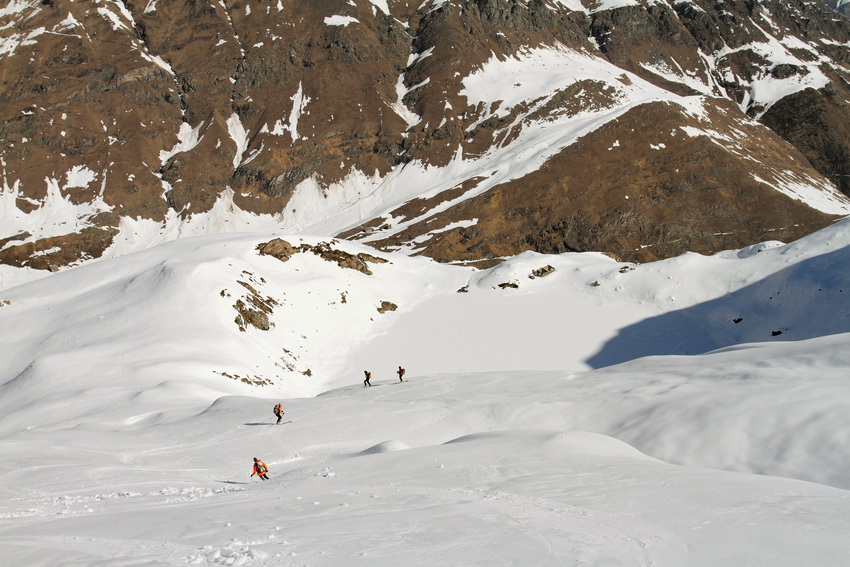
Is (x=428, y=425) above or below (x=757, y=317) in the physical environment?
above

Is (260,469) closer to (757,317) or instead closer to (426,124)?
(757,317)

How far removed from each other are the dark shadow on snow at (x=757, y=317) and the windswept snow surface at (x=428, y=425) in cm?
19

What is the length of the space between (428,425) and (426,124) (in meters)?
113

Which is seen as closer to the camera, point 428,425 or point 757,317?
point 428,425

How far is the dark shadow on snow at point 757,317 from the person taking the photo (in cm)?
3703

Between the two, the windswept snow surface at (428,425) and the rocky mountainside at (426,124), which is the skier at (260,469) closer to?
the windswept snow surface at (428,425)

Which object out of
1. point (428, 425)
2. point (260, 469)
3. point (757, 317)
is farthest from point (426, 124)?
point (260, 469)

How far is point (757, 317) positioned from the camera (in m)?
40.7

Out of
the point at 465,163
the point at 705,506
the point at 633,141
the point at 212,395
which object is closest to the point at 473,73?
the point at 465,163

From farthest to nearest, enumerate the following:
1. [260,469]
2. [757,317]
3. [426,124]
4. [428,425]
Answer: [426,124]
[757,317]
[428,425]
[260,469]

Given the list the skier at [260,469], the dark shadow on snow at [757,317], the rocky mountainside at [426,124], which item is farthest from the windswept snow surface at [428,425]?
the rocky mountainside at [426,124]

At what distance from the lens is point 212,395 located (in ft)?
87.2

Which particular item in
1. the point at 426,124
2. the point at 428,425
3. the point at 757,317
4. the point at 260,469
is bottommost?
the point at 757,317

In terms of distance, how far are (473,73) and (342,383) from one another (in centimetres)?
11090
